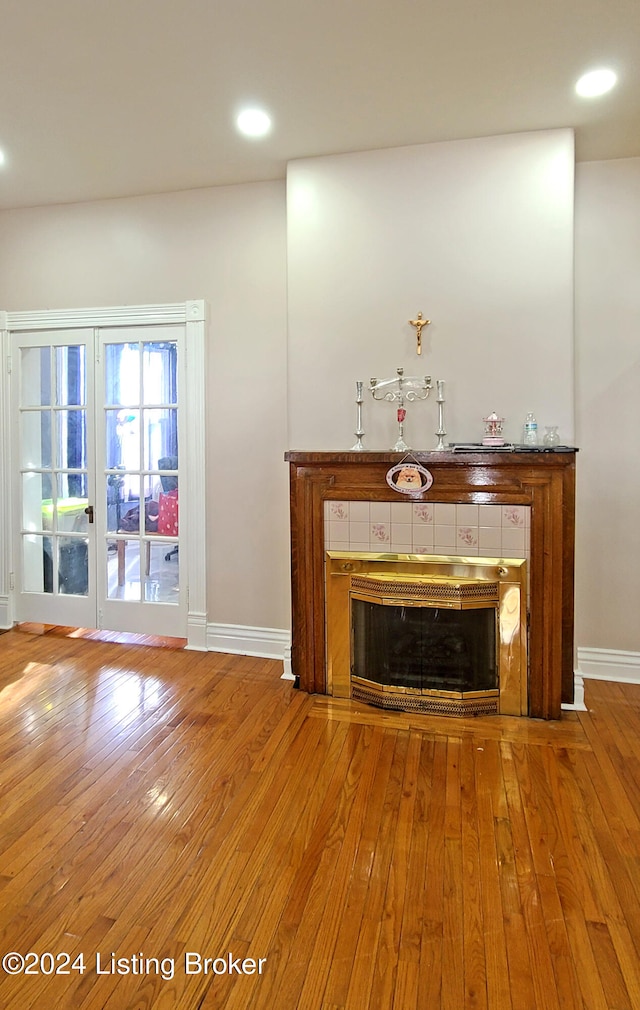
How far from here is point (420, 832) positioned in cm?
201

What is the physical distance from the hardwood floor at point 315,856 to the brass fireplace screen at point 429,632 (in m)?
0.13

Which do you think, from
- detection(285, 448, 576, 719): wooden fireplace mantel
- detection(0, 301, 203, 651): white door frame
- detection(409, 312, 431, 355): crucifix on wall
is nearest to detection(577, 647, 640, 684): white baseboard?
detection(285, 448, 576, 719): wooden fireplace mantel

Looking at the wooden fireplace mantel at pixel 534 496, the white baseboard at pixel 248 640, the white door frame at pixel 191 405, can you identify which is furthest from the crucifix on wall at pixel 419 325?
the white baseboard at pixel 248 640

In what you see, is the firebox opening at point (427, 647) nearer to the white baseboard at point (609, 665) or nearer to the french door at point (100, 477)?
the white baseboard at point (609, 665)

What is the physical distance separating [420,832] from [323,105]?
313 cm

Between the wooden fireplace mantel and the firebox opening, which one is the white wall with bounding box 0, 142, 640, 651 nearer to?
the wooden fireplace mantel

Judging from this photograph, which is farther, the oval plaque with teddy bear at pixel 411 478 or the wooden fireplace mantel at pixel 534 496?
the oval plaque with teddy bear at pixel 411 478

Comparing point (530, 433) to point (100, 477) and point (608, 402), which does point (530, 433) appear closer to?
point (608, 402)

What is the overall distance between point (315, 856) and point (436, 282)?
109 inches

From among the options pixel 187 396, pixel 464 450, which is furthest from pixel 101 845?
pixel 187 396

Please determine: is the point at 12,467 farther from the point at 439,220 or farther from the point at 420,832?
the point at 420,832

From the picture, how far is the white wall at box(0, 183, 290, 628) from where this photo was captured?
3572 millimetres

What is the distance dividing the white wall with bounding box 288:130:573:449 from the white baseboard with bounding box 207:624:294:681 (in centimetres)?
123

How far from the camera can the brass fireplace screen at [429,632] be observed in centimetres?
290
